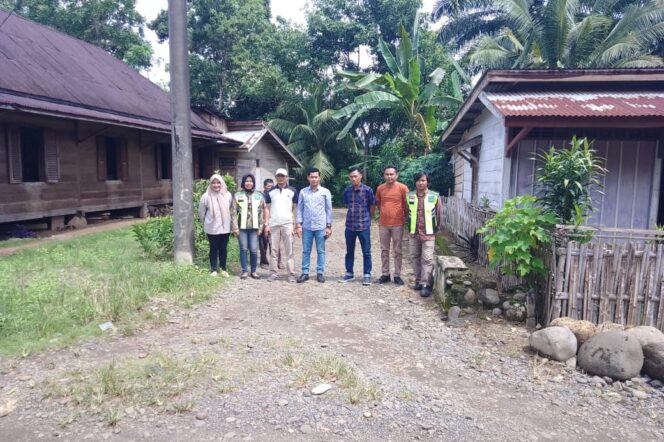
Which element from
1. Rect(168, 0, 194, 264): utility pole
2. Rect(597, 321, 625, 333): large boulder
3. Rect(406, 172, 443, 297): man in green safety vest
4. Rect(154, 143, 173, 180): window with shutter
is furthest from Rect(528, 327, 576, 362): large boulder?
Rect(154, 143, 173, 180): window with shutter

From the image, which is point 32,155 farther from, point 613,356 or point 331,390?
point 613,356

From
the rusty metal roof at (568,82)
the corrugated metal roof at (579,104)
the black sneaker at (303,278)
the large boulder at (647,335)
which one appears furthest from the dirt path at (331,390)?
the rusty metal roof at (568,82)

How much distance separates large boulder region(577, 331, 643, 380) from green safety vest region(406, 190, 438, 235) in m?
2.49

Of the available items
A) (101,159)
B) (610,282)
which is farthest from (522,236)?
(101,159)

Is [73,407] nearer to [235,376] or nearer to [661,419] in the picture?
[235,376]

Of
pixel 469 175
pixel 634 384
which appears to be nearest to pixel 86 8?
pixel 469 175

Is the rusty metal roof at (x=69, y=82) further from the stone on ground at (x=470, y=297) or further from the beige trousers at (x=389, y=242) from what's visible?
the stone on ground at (x=470, y=297)

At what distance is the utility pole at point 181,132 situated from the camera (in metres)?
6.89

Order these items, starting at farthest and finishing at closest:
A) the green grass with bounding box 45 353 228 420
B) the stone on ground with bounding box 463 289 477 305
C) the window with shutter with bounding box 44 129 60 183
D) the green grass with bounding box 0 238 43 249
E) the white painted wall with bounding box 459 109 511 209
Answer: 1. the window with shutter with bounding box 44 129 60 183
2. the green grass with bounding box 0 238 43 249
3. the white painted wall with bounding box 459 109 511 209
4. the stone on ground with bounding box 463 289 477 305
5. the green grass with bounding box 45 353 228 420

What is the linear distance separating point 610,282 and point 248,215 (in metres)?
4.58

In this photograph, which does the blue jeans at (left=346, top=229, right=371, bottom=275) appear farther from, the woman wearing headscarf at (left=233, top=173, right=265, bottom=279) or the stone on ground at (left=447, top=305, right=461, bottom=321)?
the stone on ground at (left=447, top=305, right=461, bottom=321)

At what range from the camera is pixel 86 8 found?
26.6m

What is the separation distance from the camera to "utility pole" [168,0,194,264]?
6.89m

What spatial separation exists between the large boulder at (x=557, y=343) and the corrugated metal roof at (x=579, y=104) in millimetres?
3775
